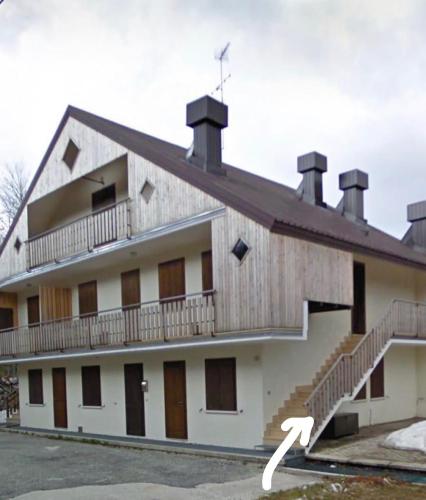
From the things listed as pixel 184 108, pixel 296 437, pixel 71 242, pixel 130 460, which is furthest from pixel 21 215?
pixel 296 437

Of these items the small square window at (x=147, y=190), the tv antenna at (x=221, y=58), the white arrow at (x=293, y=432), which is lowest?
the white arrow at (x=293, y=432)

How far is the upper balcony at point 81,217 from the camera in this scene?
54.0 ft

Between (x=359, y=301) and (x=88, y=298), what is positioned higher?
(x=88, y=298)

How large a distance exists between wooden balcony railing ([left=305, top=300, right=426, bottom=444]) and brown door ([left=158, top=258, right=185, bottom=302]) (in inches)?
187

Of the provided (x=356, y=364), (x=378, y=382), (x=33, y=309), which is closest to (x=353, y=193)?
(x=378, y=382)

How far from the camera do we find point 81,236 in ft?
58.3

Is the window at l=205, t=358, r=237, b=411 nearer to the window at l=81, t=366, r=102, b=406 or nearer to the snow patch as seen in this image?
the snow patch

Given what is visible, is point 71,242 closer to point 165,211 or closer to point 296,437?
point 165,211

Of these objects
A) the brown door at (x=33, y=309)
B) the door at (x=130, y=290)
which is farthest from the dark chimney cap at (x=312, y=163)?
the brown door at (x=33, y=309)

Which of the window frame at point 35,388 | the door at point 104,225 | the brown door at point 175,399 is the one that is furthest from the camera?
the window frame at point 35,388

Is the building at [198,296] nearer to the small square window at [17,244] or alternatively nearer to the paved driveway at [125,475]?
the small square window at [17,244]

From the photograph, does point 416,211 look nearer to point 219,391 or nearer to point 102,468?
point 219,391

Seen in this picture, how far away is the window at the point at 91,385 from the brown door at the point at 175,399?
3.49 meters

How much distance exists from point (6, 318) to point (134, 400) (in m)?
9.01
